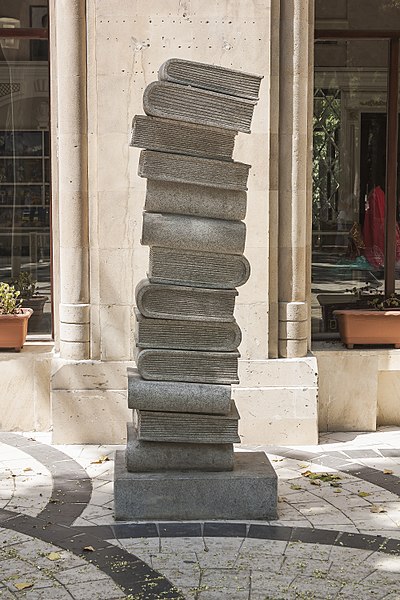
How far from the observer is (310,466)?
770 centimetres

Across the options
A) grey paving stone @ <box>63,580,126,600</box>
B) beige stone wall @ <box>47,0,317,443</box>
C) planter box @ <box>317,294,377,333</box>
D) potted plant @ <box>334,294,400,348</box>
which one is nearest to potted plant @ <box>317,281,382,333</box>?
planter box @ <box>317,294,377,333</box>

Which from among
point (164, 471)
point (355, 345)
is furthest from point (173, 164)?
point (355, 345)

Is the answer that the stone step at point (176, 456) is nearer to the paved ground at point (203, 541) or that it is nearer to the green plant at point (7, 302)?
the paved ground at point (203, 541)

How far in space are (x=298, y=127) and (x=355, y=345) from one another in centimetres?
199

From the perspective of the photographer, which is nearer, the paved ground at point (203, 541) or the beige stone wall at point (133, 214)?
the paved ground at point (203, 541)

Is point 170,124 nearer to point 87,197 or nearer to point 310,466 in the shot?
point 87,197

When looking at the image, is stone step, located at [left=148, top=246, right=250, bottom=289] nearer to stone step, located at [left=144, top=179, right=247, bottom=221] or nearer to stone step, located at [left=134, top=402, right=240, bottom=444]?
stone step, located at [left=144, top=179, right=247, bottom=221]

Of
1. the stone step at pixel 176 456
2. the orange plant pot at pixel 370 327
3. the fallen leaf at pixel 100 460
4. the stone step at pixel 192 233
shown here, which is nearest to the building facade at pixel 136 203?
the fallen leaf at pixel 100 460

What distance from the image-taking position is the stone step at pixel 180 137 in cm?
611

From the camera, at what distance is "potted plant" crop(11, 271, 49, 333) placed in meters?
9.12

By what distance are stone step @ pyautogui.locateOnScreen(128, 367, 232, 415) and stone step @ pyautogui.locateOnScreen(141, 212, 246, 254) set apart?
0.83 meters

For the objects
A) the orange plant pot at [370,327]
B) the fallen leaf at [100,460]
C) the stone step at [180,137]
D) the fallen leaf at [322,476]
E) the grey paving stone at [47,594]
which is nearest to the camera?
the grey paving stone at [47,594]

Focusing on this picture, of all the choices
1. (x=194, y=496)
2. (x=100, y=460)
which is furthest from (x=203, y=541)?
(x=100, y=460)

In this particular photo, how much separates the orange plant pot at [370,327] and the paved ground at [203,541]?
1369 millimetres
